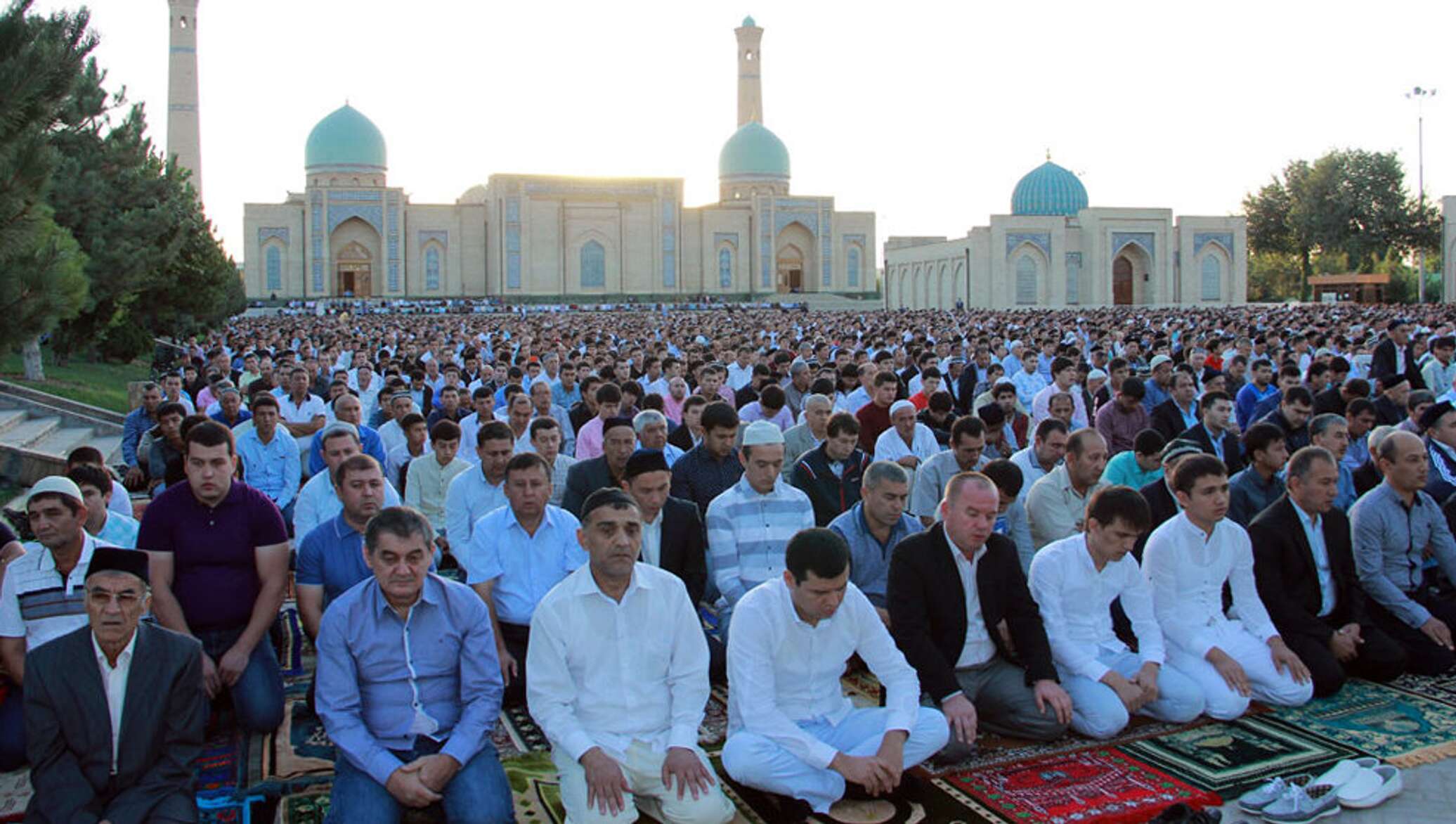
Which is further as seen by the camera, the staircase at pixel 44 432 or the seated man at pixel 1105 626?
the staircase at pixel 44 432

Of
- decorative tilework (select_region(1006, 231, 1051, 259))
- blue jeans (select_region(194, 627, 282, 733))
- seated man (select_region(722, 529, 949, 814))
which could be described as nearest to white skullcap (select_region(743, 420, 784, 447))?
seated man (select_region(722, 529, 949, 814))

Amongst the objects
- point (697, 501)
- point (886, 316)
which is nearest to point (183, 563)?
point (697, 501)

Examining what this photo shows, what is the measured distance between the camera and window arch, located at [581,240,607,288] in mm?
52812

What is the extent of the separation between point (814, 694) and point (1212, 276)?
47.3m

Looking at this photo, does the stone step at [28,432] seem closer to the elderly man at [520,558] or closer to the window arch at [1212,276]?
the elderly man at [520,558]

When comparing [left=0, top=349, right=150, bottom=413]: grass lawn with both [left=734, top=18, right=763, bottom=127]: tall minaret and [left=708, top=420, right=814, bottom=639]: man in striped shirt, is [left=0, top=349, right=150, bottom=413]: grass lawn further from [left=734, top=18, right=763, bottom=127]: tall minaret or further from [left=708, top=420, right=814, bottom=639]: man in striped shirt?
[left=734, top=18, right=763, bottom=127]: tall minaret

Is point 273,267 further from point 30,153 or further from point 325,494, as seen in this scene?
point 325,494

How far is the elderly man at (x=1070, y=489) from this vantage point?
5945mm

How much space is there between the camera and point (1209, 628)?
5234 millimetres

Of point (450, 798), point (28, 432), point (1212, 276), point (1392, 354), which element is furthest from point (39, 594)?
point (1212, 276)

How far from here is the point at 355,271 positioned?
51.0 m

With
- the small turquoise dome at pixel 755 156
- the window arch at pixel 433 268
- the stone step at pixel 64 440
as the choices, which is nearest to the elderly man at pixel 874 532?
the stone step at pixel 64 440

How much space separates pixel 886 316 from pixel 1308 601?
94.7 ft

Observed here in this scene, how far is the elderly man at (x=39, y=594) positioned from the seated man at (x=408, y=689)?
1412 mm
